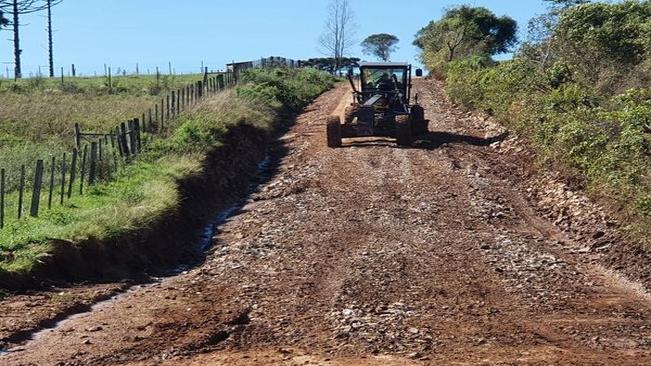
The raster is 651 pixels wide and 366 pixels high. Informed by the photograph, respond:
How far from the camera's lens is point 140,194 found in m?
15.8

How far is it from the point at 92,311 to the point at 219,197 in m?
8.25

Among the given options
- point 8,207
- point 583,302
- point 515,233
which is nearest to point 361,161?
point 515,233

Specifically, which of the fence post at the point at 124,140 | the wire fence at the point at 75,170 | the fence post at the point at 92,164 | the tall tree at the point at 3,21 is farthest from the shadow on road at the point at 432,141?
the tall tree at the point at 3,21

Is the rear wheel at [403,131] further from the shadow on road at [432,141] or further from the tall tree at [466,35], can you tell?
the tall tree at [466,35]

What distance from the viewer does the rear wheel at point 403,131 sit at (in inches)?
911

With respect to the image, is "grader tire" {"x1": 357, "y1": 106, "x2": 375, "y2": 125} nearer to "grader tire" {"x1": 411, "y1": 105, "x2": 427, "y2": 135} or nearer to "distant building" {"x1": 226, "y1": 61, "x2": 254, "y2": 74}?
"grader tire" {"x1": 411, "y1": 105, "x2": 427, "y2": 135}

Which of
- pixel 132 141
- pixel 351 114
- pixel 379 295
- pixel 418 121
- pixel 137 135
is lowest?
pixel 379 295

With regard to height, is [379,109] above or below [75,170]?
above

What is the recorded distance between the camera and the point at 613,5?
77.7ft

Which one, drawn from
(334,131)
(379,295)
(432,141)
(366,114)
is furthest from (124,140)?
(379,295)

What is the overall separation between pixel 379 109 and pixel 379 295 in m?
14.0

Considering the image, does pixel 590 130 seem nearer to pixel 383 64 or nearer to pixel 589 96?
pixel 589 96

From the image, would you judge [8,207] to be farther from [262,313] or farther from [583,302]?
[583,302]

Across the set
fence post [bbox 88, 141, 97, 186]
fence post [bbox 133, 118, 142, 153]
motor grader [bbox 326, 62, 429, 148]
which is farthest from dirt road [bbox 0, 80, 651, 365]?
motor grader [bbox 326, 62, 429, 148]
